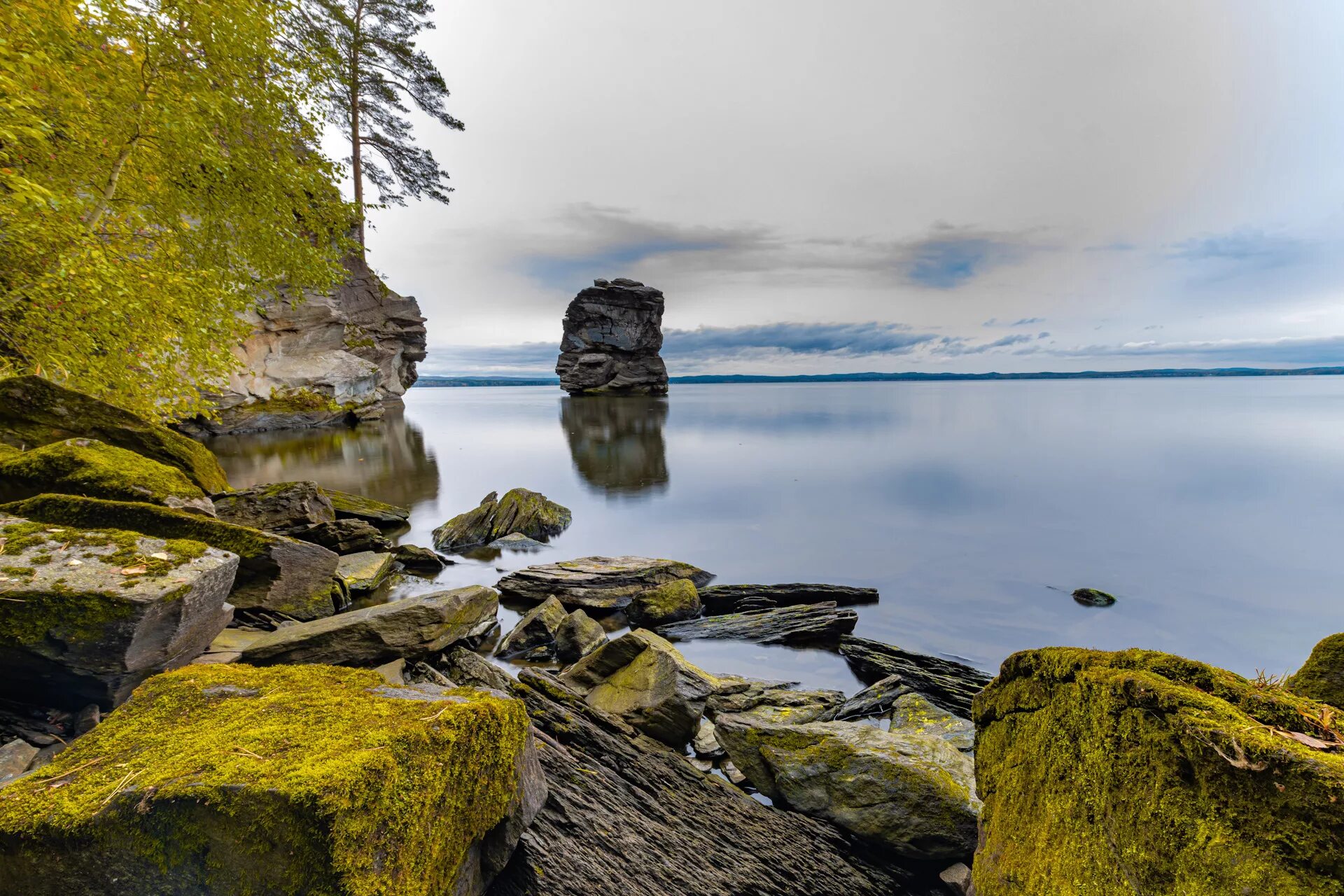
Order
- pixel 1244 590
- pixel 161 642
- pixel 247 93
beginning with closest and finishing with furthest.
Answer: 1. pixel 161 642
2. pixel 247 93
3. pixel 1244 590

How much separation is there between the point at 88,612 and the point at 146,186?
8.90 metres

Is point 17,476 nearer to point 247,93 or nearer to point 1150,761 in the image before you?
point 247,93

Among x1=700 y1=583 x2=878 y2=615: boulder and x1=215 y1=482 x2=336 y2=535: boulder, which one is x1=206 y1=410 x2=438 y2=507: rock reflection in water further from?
x1=700 y1=583 x2=878 y2=615: boulder

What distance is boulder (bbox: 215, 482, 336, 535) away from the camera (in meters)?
9.57

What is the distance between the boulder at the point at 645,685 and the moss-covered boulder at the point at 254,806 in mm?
3577

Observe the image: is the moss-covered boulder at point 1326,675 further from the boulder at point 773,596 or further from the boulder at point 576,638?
the boulder at point 773,596

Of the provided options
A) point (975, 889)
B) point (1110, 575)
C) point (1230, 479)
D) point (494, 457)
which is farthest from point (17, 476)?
point (1230, 479)

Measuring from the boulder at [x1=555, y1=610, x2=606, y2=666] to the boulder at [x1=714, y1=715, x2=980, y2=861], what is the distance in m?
3.47

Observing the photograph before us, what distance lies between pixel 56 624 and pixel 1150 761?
6.27 m

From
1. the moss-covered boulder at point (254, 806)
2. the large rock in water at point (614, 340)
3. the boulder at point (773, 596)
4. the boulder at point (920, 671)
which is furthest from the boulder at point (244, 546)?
the large rock in water at point (614, 340)

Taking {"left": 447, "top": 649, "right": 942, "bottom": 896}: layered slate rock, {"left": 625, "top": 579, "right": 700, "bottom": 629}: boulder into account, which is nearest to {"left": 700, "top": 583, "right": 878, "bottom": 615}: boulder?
{"left": 625, "top": 579, "right": 700, "bottom": 629}: boulder

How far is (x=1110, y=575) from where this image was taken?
1427 centimetres

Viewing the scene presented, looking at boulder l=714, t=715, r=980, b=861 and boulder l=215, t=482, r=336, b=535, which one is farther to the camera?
boulder l=215, t=482, r=336, b=535

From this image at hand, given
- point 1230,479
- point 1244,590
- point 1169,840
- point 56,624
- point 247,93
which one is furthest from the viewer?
point 1230,479
